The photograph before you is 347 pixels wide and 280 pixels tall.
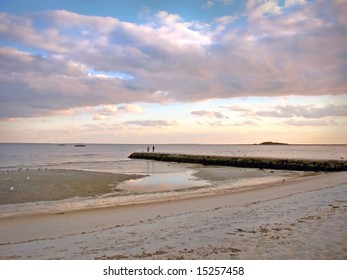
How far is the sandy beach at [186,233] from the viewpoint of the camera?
7.21 metres

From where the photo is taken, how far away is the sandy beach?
721 cm

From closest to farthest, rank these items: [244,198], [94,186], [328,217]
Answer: [328,217], [244,198], [94,186]

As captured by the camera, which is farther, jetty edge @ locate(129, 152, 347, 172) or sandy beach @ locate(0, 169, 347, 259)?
jetty edge @ locate(129, 152, 347, 172)

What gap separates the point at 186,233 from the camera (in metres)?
9.18

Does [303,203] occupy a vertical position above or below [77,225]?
above

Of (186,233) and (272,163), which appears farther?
(272,163)

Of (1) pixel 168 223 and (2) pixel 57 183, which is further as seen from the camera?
(2) pixel 57 183

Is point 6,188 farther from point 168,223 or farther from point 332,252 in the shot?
point 332,252

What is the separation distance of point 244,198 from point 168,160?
4551 cm

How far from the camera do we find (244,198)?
681 inches

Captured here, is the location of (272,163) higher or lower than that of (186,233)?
higher

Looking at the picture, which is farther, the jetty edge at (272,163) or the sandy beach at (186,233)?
the jetty edge at (272,163)

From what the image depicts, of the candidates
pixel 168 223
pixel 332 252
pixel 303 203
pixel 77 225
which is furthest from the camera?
pixel 303 203
